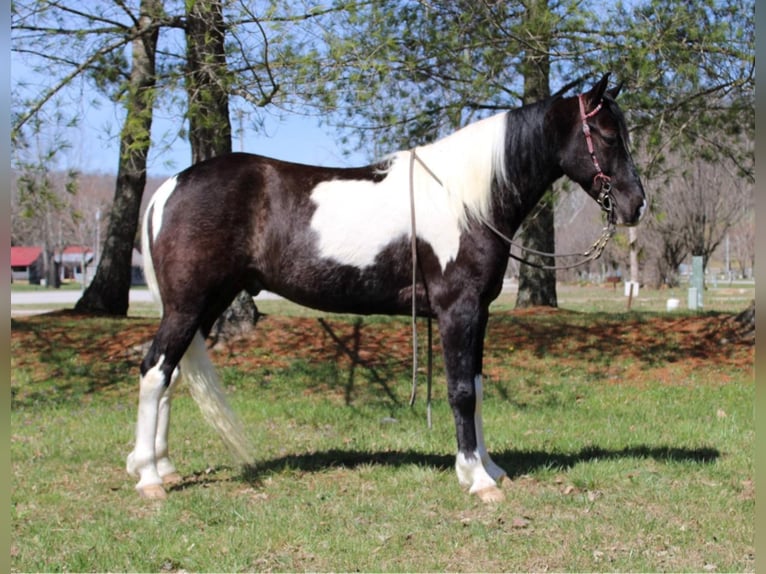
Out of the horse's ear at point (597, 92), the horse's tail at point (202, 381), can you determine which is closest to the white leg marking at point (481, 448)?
the horse's tail at point (202, 381)

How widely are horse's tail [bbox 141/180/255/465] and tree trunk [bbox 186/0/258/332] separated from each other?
293cm

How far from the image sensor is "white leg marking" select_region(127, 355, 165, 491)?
194 inches

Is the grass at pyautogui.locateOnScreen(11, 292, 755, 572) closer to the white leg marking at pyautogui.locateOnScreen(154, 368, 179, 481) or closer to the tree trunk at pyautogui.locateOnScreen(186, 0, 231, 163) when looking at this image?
the white leg marking at pyautogui.locateOnScreen(154, 368, 179, 481)

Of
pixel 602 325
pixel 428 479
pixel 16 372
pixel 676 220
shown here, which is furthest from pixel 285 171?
pixel 676 220

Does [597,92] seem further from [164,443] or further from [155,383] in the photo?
[164,443]

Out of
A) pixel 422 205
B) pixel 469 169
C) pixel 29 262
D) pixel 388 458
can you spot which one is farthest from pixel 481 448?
pixel 29 262

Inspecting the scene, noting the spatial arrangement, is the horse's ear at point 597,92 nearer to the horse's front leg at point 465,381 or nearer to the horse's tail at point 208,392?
the horse's front leg at point 465,381

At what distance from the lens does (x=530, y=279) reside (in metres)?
14.0

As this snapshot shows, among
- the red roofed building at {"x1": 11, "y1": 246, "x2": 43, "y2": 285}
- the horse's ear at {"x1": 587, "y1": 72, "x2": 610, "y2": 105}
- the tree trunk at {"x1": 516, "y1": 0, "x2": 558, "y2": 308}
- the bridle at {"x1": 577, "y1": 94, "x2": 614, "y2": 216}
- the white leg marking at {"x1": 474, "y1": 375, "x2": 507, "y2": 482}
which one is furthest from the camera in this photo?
the red roofed building at {"x1": 11, "y1": 246, "x2": 43, "y2": 285}

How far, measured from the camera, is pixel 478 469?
4852mm

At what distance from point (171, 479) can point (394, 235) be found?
2.32 m

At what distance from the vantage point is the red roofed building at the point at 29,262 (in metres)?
70.9

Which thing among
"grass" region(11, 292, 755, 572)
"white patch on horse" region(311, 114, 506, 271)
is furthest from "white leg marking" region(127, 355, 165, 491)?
"white patch on horse" region(311, 114, 506, 271)

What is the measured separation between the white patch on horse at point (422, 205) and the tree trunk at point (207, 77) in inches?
129
